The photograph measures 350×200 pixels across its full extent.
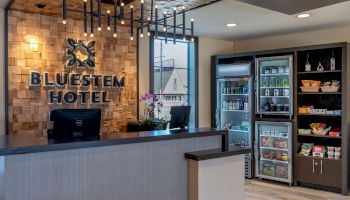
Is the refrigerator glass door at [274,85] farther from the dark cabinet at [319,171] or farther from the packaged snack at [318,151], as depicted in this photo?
the dark cabinet at [319,171]

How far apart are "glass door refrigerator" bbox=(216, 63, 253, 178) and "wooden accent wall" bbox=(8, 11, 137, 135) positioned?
2.09 meters

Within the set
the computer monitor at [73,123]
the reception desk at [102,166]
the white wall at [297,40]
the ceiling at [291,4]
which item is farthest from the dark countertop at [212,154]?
the white wall at [297,40]

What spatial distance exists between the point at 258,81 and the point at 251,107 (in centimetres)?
46

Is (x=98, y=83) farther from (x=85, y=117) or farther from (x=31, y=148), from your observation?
(x=31, y=148)

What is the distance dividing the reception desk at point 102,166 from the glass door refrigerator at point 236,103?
2850 mm

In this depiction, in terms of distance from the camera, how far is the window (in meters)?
5.54

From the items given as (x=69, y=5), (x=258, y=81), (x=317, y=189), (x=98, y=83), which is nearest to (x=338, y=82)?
(x=258, y=81)

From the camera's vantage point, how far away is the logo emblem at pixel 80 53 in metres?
4.46

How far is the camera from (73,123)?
2.92 meters

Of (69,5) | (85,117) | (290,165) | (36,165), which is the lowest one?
(290,165)

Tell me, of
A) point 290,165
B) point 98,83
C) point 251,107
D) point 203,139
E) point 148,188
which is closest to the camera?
point 148,188

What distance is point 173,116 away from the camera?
14.2 feet

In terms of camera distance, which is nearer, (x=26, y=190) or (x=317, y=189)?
(x=26, y=190)

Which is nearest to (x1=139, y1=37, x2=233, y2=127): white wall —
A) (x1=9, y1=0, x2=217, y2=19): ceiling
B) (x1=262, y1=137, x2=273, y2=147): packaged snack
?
(x1=262, y1=137, x2=273, y2=147): packaged snack
